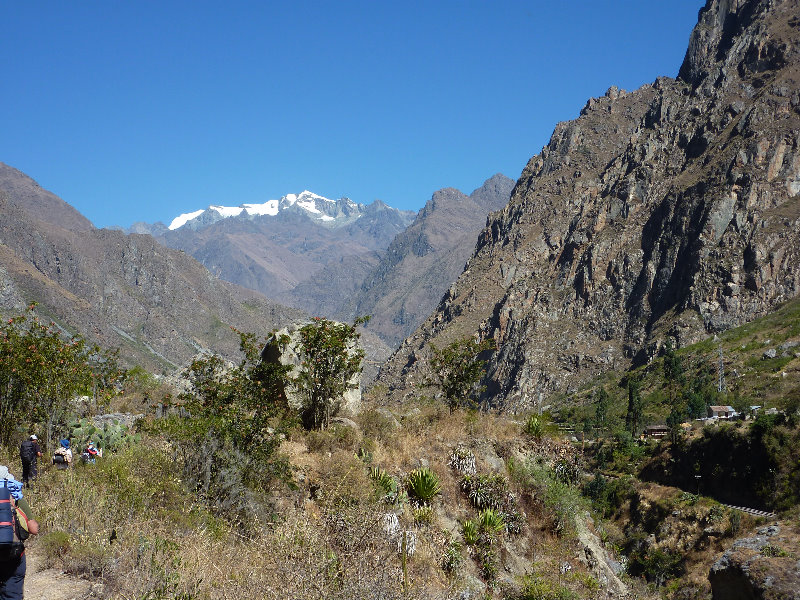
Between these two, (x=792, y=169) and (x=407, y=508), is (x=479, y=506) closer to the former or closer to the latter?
(x=407, y=508)

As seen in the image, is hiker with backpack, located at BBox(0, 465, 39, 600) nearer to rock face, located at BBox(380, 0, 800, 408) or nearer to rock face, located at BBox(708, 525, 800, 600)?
rock face, located at BBox(708, 525, 800, 600)

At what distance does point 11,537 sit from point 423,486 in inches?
306

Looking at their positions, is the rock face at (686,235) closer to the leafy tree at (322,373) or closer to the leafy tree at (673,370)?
the leafy tree at (673,370)

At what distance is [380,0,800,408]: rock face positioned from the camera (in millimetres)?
141750

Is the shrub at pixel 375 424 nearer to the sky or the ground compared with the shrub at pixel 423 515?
nearer to the sky

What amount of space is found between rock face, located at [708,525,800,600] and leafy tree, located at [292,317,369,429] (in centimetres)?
1002

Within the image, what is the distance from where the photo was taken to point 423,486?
474 inches

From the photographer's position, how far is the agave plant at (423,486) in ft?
39.5

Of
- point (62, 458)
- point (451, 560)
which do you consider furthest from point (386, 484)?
point (62, 458)

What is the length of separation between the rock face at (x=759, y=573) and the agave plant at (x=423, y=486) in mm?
6992

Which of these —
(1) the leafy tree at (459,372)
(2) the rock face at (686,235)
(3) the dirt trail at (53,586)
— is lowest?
(3) the dirt trail at (53,586)

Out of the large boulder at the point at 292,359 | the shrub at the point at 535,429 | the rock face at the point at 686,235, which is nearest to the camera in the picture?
the large boulder at the point at 292,359

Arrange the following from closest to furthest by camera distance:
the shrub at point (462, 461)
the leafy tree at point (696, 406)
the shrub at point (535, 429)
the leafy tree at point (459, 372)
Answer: the shrub at point (462, 461) < the shrub at point (535, 429) < the leafy tree at point (459, 372) < the leafy tree at point (696, 406)

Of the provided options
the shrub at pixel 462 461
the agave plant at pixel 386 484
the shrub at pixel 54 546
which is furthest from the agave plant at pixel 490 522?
the shrub at pixel 54 546
